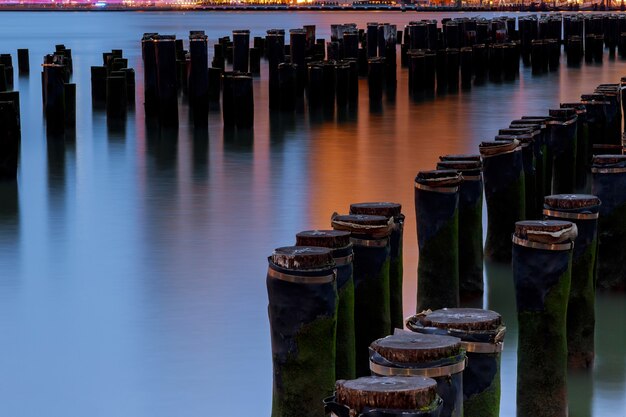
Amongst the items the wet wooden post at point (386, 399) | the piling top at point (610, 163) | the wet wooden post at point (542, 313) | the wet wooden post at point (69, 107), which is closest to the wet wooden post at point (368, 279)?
the wet wooden post at point (542, 313)

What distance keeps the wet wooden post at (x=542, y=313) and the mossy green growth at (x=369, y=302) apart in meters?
0.64

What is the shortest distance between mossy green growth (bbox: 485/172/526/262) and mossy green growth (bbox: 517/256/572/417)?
2.93m

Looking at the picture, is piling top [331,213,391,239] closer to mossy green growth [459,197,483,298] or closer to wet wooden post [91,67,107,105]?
mossy green growth [459,197,483,298]

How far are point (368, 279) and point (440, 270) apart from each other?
1551 millimetres

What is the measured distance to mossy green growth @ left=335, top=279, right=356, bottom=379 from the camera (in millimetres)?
5734

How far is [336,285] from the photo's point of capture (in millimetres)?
5375

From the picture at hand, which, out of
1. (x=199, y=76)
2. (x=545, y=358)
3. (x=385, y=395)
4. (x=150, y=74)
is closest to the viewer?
(x=385, y=395)

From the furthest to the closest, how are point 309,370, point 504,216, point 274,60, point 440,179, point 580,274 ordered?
1. point 274,60
2. point 504,216
3. point 440,179
4. point 580,274
5. point 309,370

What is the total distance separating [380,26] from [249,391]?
23145 mm

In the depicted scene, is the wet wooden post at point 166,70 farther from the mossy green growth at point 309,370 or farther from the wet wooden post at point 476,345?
the wet wooden post at point 476,345

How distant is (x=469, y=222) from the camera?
8.41 m

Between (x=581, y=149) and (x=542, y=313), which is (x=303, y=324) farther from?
(x=581, y=149)

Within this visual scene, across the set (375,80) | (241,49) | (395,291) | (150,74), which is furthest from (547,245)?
(241,49)

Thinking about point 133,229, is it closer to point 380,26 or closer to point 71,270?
point 71,270
